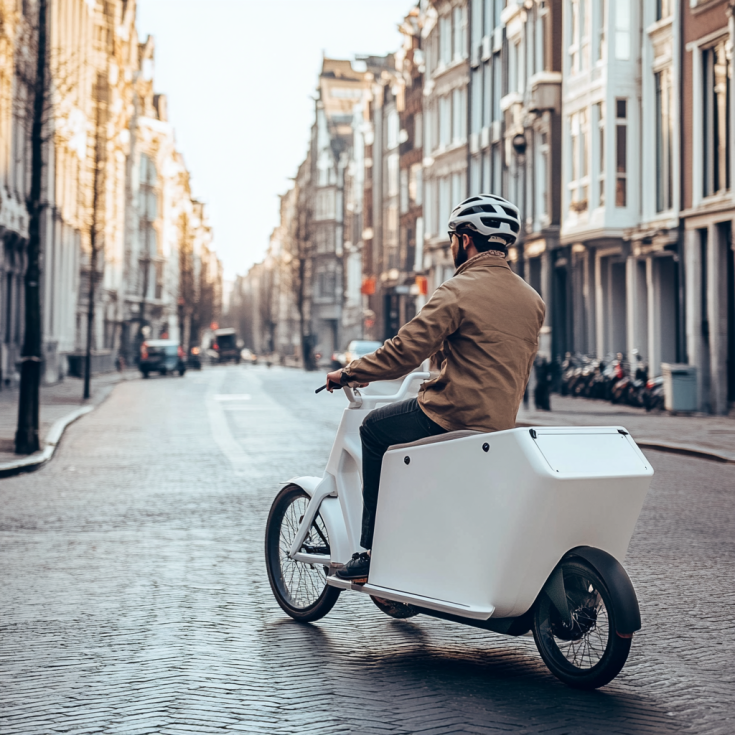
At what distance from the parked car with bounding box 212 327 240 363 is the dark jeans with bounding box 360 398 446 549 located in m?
104

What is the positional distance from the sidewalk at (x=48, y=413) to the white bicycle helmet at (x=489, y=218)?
9807mm

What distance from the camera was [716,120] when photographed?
24.8 metres

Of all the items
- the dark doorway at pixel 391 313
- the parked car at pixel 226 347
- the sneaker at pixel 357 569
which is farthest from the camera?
the parked car at pixel 226 347

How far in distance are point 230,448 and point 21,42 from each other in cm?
668

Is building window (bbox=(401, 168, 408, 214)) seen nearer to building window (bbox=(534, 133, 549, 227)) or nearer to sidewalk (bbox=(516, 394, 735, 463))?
A: building window (bbox=(534, 133, 549, 227))

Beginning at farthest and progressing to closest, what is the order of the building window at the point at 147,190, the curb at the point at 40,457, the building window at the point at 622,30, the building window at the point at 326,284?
the building window at the point at 326,284 < the building window at the point at 147,190 < the building window at the point at 622,30 < the curb at the point at 40,457

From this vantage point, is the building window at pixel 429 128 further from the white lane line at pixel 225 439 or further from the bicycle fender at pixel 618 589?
the bicycle fender at pixel 618 589

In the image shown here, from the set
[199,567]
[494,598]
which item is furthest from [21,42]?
[494,598]

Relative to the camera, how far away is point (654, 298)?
28.5m

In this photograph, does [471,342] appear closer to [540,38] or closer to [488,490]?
[488,490]

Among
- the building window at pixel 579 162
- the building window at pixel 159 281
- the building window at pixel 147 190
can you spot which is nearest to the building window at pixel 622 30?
the building window at pixel 579 162

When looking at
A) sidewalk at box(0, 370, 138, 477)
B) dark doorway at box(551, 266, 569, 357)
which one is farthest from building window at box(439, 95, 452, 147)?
sidewalk at box(0, 370, 138, 477)

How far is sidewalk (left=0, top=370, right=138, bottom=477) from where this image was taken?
50.6 ft

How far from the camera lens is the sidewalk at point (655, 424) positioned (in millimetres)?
16625
